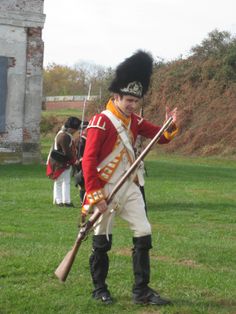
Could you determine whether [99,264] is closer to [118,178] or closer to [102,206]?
[102,206]

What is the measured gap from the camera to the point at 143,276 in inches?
242

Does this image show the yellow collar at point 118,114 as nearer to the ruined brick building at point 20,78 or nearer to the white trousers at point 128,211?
the white trousers at point 128,211

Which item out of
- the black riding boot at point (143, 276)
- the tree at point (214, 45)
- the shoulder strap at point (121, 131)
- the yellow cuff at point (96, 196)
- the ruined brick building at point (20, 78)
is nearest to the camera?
the yellow cuff at point (96, 196)

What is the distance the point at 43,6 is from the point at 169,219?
555 inches

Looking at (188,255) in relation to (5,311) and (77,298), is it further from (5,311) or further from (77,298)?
(5,311)

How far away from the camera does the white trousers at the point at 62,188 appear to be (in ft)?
44.1

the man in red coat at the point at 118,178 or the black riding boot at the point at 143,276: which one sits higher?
the man in red coat at the point at 118,178

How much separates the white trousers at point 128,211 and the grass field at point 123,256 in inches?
26.9

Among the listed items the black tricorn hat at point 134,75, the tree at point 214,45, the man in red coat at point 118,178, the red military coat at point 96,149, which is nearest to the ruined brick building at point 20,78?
the black tricorn hat at point 134,75

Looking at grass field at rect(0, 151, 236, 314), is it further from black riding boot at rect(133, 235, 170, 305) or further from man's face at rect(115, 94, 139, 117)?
man's face at rect(115, 94, 139, 117)

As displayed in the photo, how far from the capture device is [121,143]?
6.22 meters

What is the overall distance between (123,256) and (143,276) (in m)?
2.06

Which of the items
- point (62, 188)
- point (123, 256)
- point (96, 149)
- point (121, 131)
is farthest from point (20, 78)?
point (96, 149)

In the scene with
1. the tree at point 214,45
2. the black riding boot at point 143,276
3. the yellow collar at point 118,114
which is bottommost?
the black riding boot at point 143,276
